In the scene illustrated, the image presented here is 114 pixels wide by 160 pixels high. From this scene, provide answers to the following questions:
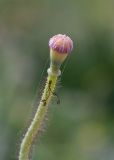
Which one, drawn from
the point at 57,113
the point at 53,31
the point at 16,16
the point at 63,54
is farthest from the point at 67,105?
the point at 63,54

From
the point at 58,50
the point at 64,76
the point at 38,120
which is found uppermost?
the point at 58,50

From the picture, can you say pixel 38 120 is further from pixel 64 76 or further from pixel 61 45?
pixel 64 76

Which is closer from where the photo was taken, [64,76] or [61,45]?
[61,45]

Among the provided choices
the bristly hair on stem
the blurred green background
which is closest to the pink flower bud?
the bristly hair on stem

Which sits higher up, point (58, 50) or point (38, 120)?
point (58, 50)

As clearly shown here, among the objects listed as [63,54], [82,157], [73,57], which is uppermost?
[63,54]

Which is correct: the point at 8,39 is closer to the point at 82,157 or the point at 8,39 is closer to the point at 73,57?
the point at 73,57

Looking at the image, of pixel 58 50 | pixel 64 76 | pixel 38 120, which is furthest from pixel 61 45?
pixel 64 76
